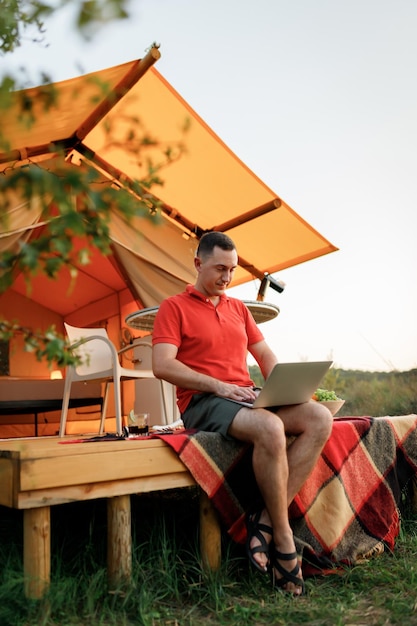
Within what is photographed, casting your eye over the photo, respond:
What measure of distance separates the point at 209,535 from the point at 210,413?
382mm

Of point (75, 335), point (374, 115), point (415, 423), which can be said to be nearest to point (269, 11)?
point (374, 115)

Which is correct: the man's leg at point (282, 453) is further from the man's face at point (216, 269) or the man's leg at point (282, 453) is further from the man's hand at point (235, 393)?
the man's face at point (216, 269)

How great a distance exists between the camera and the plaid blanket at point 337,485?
1790 millimetres

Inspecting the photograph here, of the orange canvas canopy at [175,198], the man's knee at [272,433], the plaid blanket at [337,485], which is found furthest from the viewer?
the orange canvas canopy at [175,198]

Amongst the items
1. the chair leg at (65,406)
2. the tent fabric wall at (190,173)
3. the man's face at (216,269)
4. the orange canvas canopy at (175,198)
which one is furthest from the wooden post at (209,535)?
the orange canvas canopy at (175,198)

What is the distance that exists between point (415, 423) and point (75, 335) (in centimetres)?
228

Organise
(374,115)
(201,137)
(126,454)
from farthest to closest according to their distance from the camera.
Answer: (374,115), (201,137), (126,454)

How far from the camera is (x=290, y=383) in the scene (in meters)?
1.76

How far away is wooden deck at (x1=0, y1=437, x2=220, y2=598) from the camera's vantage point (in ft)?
4.70

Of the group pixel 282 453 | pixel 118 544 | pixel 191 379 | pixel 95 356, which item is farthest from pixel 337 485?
pixel 95 356

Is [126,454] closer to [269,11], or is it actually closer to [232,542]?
[232,542]

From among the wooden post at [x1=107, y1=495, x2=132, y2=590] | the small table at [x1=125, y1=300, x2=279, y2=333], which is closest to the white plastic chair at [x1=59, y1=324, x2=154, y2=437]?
the small table at [x1=125, y1=300, x2=279, y2=333]

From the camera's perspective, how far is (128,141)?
0.79m

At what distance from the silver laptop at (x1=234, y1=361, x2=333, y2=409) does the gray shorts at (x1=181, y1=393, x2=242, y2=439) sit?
6cm
